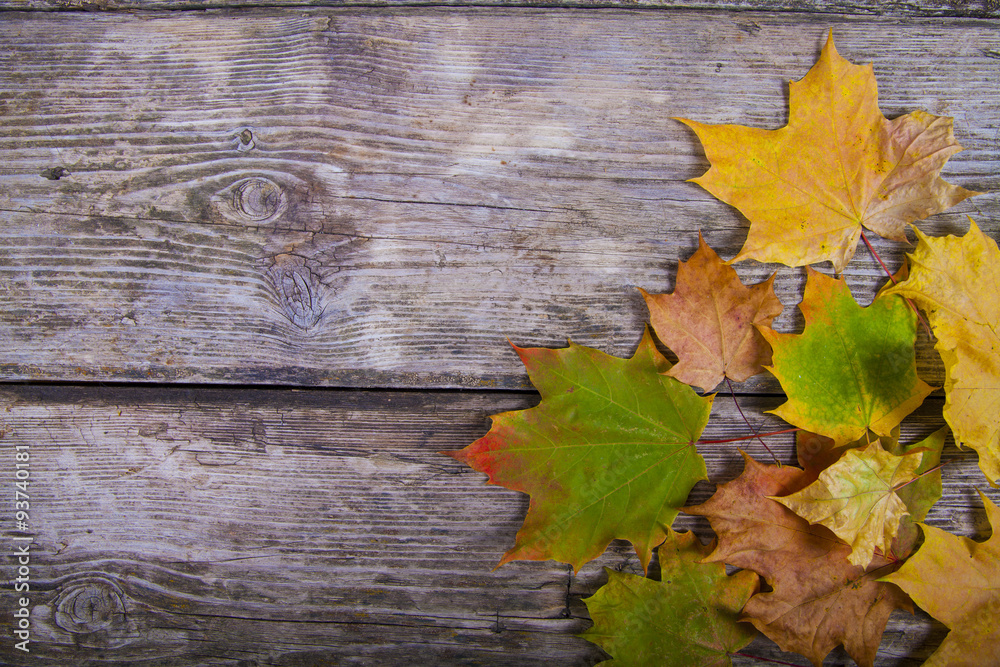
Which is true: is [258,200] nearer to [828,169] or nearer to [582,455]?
[582,455]

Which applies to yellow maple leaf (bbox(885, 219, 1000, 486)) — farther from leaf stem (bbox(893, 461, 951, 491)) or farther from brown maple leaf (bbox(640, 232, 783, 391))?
brown maple leaf (bbox(640, 232, 783, 391))

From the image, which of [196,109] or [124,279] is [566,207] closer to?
[196,109]

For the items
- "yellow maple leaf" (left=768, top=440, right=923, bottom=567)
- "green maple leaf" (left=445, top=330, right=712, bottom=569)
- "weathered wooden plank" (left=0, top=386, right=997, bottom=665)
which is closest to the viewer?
"yellow maple leaf" (left=768, top=440, right=923, bottom=567)

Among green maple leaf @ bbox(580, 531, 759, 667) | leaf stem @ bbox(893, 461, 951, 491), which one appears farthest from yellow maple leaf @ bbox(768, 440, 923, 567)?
green maple leaf @ bbox(580, 531, 759, 667)

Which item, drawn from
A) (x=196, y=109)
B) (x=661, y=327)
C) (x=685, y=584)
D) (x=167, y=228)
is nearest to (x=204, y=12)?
(x=196, y=109)

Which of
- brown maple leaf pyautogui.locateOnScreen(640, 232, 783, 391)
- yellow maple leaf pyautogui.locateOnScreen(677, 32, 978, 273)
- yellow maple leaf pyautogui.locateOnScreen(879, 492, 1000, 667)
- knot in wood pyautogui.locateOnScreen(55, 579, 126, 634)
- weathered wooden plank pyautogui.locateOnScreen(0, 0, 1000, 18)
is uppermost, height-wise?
weathered wooden plank pyautogui.locateOnScreen(0, 0, 1000, 18)

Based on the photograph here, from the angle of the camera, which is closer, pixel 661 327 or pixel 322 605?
pixel 661 327

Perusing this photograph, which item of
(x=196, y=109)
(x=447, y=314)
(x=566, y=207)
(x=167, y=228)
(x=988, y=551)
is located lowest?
(x=988, y=551)
